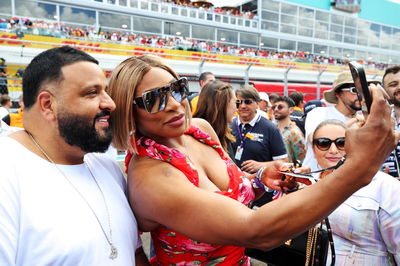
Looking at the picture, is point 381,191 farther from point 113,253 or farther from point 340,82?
point 340,82

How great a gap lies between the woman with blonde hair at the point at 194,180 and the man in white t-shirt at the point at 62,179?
0.44 feet

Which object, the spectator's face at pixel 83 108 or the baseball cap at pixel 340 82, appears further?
the baseball cap at pixel 340 82

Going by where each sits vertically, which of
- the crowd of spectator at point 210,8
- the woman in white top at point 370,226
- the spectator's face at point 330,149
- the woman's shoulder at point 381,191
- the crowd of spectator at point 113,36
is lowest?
the woman in white top at point 370,226

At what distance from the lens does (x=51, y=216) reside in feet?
3.74

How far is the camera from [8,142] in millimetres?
1260

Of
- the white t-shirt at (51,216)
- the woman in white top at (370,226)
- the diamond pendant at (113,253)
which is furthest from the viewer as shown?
the woman in white top at (370,226)

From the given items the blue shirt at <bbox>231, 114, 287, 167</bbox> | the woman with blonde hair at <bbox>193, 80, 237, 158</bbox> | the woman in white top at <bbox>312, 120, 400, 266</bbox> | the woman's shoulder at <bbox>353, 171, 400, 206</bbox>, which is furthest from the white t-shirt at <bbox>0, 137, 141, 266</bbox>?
the blue shirt at <bbox>231, 114, 287, 167</bbox>

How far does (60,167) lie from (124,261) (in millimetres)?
494

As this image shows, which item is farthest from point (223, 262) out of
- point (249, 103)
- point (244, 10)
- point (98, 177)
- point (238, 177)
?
point (244, 10)

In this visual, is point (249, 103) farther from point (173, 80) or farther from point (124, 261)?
point (124, 261)

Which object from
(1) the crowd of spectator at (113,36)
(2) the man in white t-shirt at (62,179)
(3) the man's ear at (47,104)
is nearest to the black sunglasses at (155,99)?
(2) the man in white t-shirt at (62,179)

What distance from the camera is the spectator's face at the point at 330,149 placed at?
2305mm

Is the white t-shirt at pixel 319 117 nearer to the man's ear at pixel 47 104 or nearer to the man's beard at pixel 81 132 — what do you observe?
the man's beard at pixel 81 132

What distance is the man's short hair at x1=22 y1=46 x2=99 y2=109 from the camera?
132 cm
